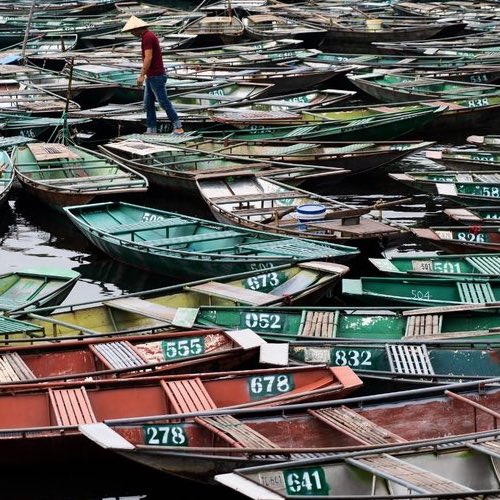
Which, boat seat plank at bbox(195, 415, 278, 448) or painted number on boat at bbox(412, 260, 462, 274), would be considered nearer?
boat seat plank at bbox(195, 415, 278, 448)

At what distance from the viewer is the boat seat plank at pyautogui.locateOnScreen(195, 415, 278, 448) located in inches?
351

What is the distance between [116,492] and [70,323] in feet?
9.30

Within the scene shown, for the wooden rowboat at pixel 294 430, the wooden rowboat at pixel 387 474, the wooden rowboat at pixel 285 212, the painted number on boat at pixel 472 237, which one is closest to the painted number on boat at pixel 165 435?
the wooden rowboat at pixel 294 430


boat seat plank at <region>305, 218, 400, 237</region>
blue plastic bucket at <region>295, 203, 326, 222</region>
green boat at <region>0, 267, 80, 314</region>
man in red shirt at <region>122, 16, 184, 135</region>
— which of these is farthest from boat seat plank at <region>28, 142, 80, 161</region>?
boat seat plank at <region>305, 218, 400, 237</region>

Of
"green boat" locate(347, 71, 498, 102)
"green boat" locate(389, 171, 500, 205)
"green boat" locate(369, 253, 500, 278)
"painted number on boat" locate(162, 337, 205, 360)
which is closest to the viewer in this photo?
"painted number on boat" locate(162, 337, 205, 360)

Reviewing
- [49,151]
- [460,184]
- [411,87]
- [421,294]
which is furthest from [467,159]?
[49,151]

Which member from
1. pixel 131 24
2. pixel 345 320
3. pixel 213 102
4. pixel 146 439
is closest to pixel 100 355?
pixel 146 439

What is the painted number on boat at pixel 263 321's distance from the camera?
39.3 feet

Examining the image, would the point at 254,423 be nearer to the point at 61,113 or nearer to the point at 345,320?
the point at 345,320

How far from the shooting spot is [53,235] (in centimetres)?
1772

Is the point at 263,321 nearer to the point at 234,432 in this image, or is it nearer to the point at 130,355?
the point at 130,355

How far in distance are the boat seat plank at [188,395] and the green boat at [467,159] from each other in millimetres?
9020

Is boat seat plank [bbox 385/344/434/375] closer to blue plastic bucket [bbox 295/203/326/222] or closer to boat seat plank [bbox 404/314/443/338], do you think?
boat seat plank [bbox 404/314/443/338]

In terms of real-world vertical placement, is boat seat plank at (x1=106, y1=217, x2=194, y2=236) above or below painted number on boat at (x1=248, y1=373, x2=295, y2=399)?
below
